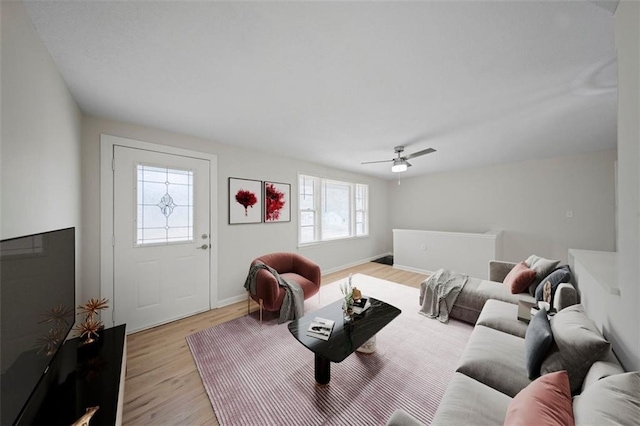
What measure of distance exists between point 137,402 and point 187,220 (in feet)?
6.19

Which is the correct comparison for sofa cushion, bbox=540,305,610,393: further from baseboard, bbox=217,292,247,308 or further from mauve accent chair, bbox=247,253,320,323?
baseboard, bbox=217,292,247,308

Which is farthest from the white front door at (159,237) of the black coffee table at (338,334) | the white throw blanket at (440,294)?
the white throw blanket at (440,294)

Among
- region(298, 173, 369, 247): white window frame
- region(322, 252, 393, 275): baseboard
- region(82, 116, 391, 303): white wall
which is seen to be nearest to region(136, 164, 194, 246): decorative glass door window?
region(82, 116, 391, 303): white wall

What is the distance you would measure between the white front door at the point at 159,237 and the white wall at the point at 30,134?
72 cm

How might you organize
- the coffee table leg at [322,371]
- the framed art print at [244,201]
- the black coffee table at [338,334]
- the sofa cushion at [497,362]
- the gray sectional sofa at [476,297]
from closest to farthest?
the sofa cushion at [497,362] → the black coffee table at [338,334] → the coffee table leg at [322,371] → the gray sectional sofa at [476,297] → the framed art print at [244,201]

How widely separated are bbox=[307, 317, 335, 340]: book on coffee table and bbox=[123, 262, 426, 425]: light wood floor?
85cm

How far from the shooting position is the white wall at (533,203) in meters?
3.78

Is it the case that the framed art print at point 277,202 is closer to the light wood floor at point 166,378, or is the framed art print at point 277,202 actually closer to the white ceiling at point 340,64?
the white ceiling at point 340,64

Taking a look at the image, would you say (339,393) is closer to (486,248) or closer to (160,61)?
(160,61)

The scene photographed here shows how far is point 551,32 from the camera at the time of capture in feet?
4.17

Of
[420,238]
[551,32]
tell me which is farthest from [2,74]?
[420,238]

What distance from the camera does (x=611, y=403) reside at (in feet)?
2.53

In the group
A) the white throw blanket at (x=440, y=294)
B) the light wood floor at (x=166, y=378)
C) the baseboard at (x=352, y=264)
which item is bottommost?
the light wood floor at (x=166, y=378)

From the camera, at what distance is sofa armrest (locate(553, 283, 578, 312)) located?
1.83m
